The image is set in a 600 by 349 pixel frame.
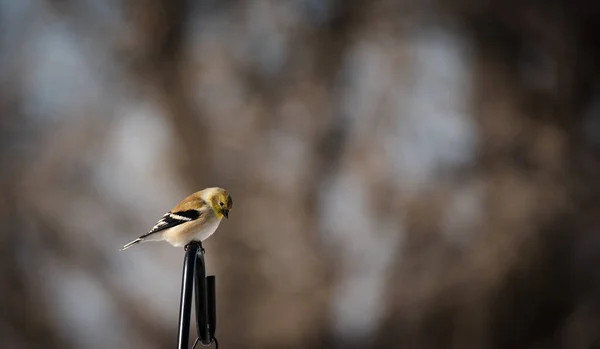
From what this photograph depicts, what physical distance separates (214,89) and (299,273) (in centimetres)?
59

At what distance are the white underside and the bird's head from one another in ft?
0.08

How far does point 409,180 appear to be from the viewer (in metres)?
1.81

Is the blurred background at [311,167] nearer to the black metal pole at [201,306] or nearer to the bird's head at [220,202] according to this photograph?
the bird's head at [220,202]

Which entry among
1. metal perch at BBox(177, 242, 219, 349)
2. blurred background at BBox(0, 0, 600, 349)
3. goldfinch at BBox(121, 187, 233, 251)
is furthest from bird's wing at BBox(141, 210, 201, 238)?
blurred background at BBox(0, 0, 600, 349)

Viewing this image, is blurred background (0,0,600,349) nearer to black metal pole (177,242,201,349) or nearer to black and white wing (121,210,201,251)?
black and white wing (121,210,201,251)

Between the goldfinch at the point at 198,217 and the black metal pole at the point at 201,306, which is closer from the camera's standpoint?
the black metal pole at the point at 201,306

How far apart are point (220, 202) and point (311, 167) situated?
0.71 meters

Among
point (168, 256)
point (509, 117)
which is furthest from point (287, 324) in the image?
point (509, 117)

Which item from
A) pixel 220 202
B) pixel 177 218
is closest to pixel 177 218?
pixel 177 218

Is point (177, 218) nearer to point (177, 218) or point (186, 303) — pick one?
point (177, 218)

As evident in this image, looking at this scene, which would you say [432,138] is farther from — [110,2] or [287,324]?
[110,2]

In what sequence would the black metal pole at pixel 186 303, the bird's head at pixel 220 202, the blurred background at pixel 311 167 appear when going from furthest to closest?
the blurred background at pixel 311 167 → the bird's head at pixel 220 202 → the black metal pole at pixel 186 303

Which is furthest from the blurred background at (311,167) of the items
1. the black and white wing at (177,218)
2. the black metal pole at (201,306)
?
the black metal pole at (201,306)

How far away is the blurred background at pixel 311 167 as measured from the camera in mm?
1773
